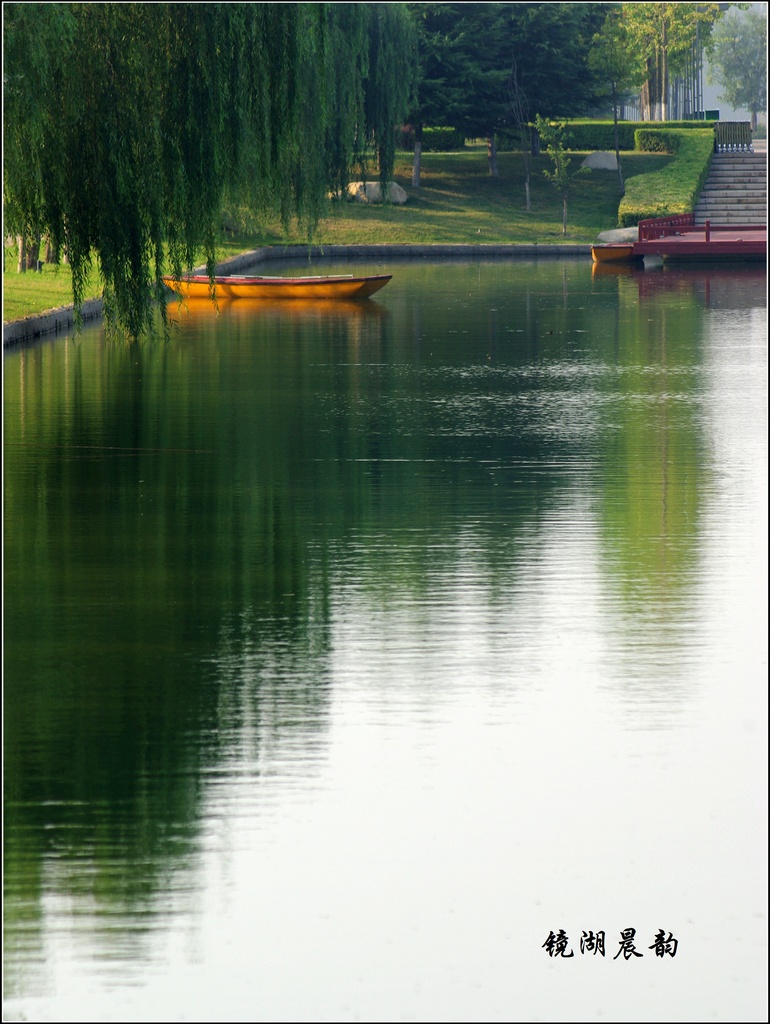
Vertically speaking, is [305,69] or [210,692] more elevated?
[305,69]

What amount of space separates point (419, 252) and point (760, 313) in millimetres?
19099

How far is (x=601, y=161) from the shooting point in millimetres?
57156

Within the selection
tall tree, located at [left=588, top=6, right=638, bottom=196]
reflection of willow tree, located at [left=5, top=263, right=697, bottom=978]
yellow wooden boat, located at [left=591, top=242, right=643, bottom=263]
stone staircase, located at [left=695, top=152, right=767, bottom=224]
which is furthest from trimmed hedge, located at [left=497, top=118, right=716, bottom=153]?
reflection of willow tree, located at [left=5, top=263, right=697, bottom=978]

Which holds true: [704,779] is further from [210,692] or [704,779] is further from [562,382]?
[562,382]

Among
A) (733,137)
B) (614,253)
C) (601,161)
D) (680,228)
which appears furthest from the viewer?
(733,137)

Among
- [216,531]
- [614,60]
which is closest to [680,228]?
[614,60]

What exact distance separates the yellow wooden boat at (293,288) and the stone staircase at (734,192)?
20.0 metres

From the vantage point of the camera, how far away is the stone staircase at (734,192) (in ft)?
162

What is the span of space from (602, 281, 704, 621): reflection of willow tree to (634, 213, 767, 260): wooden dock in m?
16.9

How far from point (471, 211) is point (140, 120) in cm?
3657

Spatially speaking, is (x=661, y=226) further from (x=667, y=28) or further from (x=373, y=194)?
(x=667, y=28)

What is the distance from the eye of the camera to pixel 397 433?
54.4 feet

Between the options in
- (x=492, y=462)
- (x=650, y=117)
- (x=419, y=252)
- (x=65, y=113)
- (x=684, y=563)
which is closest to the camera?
(x=684, y=563)

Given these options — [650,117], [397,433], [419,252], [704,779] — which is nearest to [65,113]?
[397,433]
